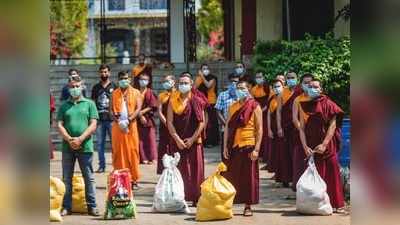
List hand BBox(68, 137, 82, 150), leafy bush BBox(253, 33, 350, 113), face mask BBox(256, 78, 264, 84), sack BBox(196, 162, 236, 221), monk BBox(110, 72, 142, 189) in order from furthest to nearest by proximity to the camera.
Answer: face mask BBox(256, 78, 264, 84) < leafy bush BBox(253, 33, 350, 113) < monk BBox(110, 72, 142, 189) < sack BBox(196, 162, 236, 221) < hand BBox(68, 137, 82, 150)

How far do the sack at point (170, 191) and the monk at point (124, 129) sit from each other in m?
2.08

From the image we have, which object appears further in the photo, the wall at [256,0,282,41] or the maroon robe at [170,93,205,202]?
the wall at [256,0,282,41]

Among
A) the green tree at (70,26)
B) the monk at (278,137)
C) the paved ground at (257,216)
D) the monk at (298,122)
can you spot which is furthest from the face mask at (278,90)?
the green tree at (70,26)

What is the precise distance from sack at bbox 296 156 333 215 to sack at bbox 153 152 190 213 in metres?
1.52

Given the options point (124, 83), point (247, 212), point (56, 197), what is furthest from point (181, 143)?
point (124, 83)

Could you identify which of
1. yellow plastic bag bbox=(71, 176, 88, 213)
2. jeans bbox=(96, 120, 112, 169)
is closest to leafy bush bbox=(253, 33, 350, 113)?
jeans bbox=(96, 120, 112, 169)

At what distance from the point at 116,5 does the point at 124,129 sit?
32734mm

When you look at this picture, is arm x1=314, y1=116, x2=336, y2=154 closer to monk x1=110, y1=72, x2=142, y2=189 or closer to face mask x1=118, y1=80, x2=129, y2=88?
monk x1=110, y1=72, x2=142, y2=189

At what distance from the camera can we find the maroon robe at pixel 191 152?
33.9 ft

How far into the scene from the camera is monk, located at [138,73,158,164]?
15031 mm

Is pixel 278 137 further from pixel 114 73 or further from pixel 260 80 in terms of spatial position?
pixel 114 73

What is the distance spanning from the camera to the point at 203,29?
146ft
